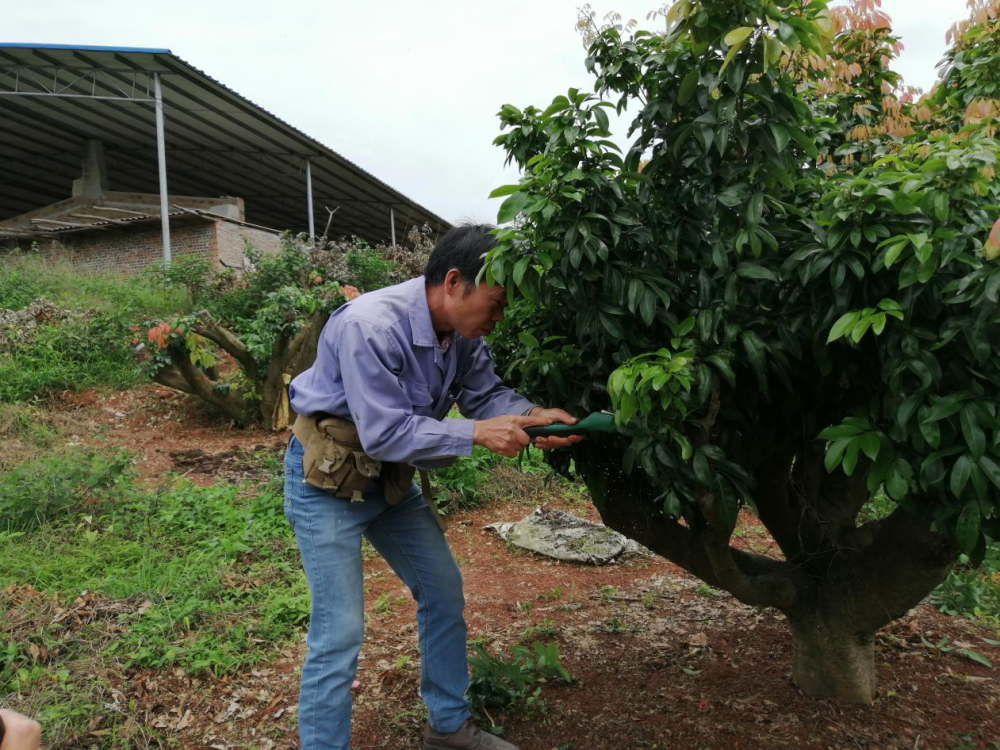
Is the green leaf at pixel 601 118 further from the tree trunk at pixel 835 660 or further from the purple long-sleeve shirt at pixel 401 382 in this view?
the tree trunk at pixel 835 660

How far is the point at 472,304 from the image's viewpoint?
7.73ft

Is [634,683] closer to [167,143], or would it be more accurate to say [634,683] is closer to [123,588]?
[123,588]

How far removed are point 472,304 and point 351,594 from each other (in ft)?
3.35

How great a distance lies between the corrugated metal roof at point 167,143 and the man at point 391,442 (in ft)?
38.6

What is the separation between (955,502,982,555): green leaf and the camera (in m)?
1.68

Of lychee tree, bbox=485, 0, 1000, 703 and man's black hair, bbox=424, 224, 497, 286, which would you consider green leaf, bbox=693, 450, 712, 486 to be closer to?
lychee tree, bbox=485, 0, 1000, 703

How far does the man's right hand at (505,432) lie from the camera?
227cm

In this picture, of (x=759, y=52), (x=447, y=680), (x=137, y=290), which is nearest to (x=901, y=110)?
(x=759, y=52)

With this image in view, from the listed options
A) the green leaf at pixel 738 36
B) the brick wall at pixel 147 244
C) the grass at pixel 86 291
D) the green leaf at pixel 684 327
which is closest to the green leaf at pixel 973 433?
the green leaf at pixel 684 327

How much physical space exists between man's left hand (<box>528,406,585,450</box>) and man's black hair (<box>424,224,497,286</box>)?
0.47m

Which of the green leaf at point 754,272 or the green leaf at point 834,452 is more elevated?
the green leaf at point 754,272

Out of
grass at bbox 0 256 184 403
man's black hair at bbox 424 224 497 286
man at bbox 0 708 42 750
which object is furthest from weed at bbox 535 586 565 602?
grass at bbox 0 256 184 403

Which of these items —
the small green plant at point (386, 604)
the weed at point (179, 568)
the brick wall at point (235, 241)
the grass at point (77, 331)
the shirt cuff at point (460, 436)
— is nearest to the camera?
the shirt cuff at point (460, 436)

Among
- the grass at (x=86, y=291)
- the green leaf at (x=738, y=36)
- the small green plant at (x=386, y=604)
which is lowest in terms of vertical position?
the small green plant at (x=386, y=604)
